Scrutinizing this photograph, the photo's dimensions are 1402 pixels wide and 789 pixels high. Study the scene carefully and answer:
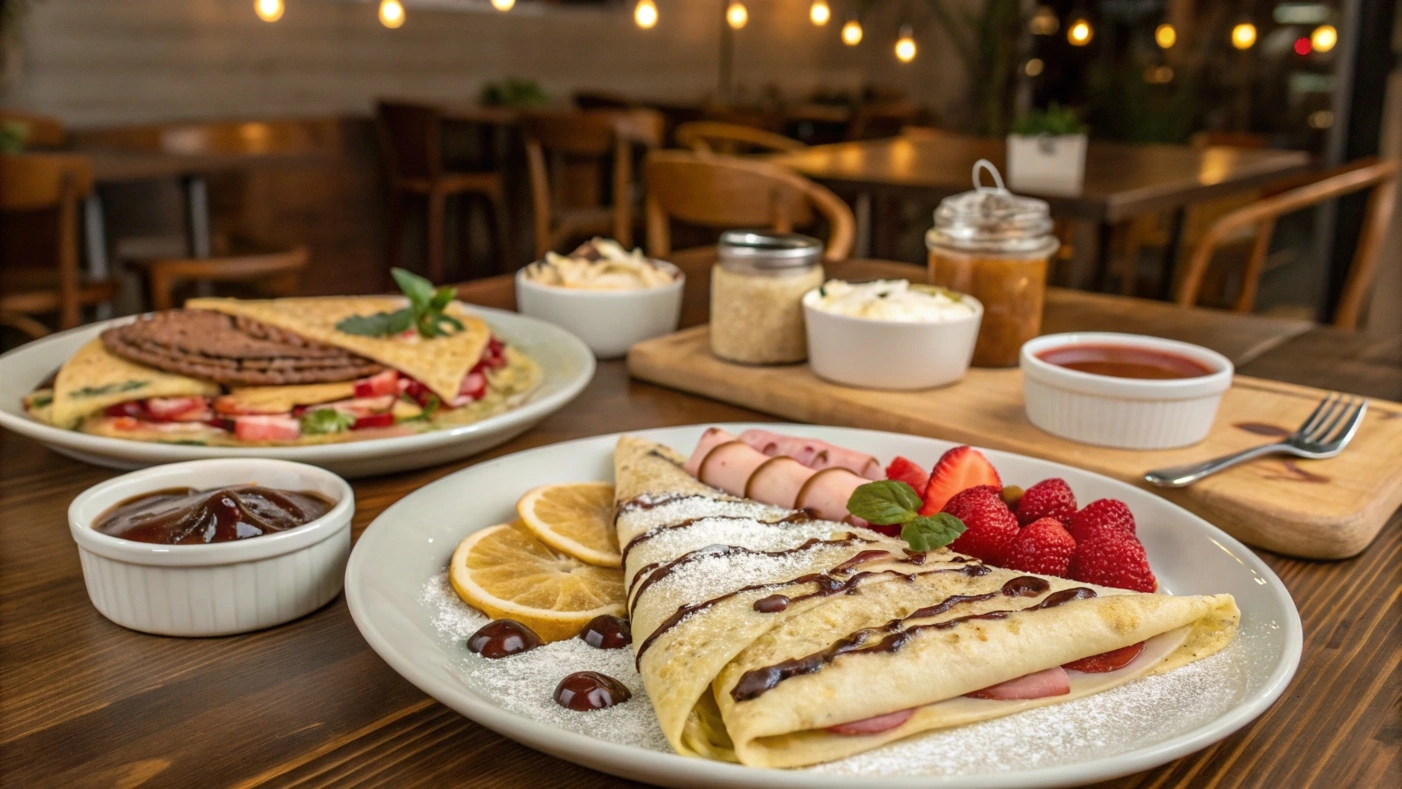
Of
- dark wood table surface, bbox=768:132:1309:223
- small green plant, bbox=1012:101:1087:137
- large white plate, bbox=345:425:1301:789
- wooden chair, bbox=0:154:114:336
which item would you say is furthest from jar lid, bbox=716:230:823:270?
wooden chair, bbox=0:154:114:336

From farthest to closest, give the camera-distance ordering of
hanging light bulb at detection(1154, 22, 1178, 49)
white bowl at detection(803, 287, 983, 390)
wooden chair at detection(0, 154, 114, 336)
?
hanging light bulb at detection(1154, 22, 1178, 49) < wooden chair at detection(0, 154, 114, 336) < white bowl at detection(803, 287, 983, 390)

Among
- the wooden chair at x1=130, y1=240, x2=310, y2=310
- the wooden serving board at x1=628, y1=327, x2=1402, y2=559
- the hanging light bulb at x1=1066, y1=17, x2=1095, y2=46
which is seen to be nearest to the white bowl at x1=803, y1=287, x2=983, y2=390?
the wooden serving board at x1=628, y1=327, x2=1402, y2=559

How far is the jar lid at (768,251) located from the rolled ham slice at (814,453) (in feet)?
1.45

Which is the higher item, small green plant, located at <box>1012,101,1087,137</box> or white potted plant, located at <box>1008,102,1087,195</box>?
small green plant, located at <box>1012,101,1087,137</box>

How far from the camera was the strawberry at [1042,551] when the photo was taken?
1013mm

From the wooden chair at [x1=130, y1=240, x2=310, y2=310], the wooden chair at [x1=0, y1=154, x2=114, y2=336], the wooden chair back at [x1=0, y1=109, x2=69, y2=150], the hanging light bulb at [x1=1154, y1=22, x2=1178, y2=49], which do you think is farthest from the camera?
the hanging light bulb at [x1=1154, y1=22, x2=1178, y2=49]

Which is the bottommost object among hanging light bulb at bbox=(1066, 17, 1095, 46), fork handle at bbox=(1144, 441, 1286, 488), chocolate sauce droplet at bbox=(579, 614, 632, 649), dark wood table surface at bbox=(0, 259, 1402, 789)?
dark wood table surface at bbox=(0, 259, 1402, 789)

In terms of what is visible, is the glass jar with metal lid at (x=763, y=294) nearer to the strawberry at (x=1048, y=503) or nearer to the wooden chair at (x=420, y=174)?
the strawberry at (x=1048, y=503)

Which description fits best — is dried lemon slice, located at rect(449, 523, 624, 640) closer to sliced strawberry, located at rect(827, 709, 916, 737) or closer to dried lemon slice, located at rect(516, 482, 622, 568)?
dried lemon slice, located at rect(516, 482, 622, 568)

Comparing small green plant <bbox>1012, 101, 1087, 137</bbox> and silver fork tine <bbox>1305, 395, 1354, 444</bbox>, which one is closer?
silver fork tine <bbox>1305, 395, 1354, 444</bbox>

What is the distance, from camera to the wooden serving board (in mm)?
1221

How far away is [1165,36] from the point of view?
7.38m

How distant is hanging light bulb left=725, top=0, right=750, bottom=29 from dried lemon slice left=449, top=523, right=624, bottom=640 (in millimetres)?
9167

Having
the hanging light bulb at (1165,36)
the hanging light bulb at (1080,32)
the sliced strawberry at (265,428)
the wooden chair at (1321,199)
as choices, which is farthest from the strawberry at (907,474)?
the hanging light bulb at (1080,32)
